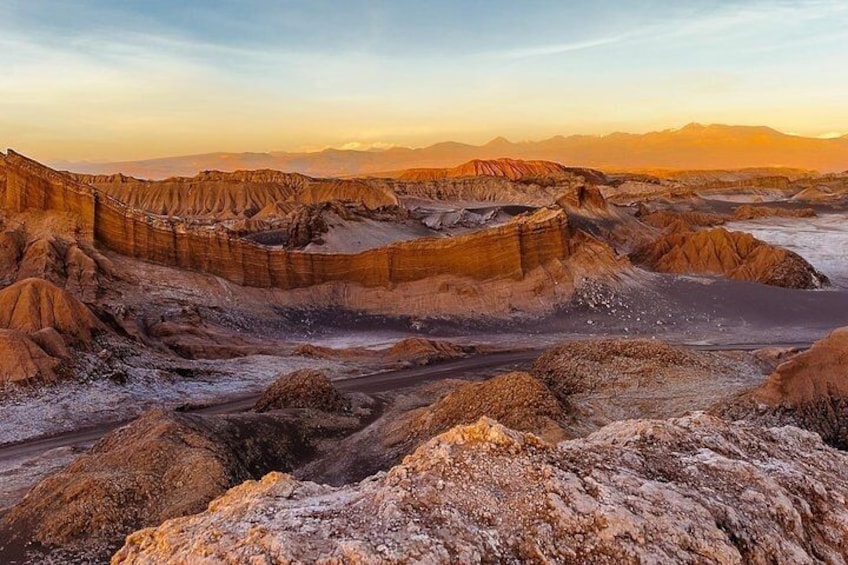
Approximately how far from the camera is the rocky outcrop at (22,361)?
16391 millimetres

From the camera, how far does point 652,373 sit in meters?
16.2

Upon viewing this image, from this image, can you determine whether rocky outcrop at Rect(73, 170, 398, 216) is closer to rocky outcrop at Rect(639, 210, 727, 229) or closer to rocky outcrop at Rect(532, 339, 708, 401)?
rocky outcrop at Rect(639, 210, 727, 229)

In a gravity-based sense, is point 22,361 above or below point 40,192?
below

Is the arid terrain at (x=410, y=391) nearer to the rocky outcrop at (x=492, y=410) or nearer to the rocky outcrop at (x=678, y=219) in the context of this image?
the rocky outcrop at (x=492, y=410)

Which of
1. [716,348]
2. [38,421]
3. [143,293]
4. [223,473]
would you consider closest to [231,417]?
[223,473]

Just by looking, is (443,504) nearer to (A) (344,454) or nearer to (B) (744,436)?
(B) (744,436)

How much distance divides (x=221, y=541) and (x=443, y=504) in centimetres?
143

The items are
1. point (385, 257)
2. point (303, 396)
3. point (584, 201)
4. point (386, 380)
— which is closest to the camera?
point (303, 396)

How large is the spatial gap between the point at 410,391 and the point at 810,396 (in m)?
9.47

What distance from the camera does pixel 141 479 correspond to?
9.53 m

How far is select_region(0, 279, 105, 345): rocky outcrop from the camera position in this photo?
18.5 meters

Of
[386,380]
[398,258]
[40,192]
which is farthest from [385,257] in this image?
[40,192]

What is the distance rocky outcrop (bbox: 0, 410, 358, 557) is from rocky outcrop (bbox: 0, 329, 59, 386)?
624cm

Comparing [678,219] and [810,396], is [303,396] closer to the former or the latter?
[810,396]
